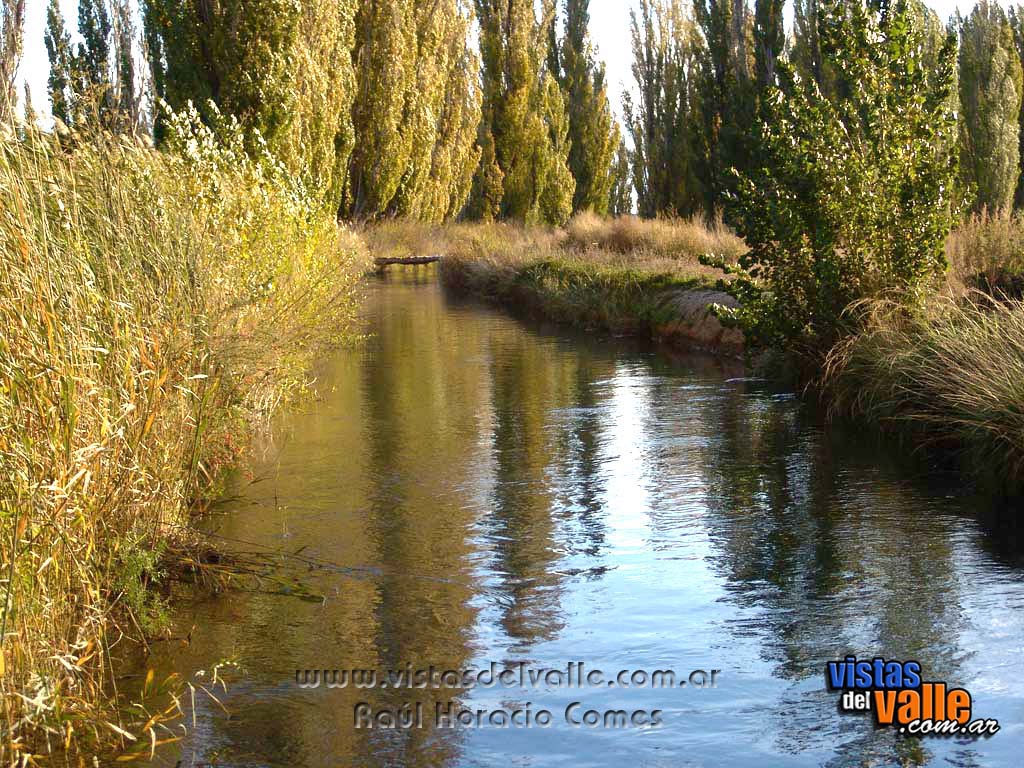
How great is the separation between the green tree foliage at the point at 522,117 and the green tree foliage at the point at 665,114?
2.62 m

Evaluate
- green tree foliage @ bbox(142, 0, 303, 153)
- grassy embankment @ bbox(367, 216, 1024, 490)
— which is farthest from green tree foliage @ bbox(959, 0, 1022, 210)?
green tree foliage @ bbox(142, 0, 303, 153)

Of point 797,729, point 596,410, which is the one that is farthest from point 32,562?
point 596,410

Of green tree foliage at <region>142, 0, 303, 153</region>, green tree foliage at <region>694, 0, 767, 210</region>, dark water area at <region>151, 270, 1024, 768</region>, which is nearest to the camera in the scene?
dark water area at <region>151, 270, 1024, 768</region>

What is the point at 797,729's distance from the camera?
197 inches

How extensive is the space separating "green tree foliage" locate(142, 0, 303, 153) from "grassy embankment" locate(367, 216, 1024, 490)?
6444 millimetres

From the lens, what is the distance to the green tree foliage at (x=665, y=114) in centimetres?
3328

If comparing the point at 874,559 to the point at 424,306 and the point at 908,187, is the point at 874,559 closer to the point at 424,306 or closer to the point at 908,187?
the point at 908,187

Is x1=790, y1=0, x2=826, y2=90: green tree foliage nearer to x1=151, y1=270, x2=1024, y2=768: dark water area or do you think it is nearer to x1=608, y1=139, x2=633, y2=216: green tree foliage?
x1=608, y1=139, x2=633, y2=216: green tree foliage

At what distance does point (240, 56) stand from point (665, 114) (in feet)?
61.8

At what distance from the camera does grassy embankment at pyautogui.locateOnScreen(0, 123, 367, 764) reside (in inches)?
178

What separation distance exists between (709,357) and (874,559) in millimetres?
9729

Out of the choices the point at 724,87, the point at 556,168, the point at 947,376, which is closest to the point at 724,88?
the point at 724,87

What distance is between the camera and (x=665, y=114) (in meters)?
35.1

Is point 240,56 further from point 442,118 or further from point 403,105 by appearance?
point 442,118
